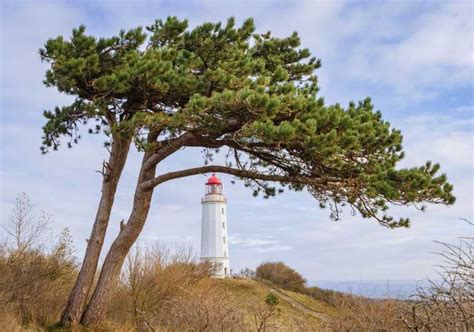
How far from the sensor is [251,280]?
94.6 ft

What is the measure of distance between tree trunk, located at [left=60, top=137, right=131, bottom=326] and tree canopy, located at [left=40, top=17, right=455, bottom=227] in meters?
0.73

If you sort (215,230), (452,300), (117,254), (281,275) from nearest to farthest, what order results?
(452,300)
(117,254)
(215,230)
(281,275)

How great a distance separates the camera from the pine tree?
9164 millimetres

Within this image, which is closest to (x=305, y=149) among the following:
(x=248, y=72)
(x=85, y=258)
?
(x=248, y=72)

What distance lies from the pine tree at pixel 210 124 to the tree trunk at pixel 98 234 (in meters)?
0.02

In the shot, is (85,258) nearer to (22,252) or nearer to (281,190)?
(22,252)

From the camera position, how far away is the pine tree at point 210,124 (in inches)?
361

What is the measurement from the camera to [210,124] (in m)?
9.65

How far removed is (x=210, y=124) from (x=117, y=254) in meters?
3.89

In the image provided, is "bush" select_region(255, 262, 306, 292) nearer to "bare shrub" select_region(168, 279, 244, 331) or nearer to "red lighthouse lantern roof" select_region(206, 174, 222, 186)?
"red lighthouse lantern roof" select_region(206, 174, 222, 186)

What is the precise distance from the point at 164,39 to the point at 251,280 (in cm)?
1976

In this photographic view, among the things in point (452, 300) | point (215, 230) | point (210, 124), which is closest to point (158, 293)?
point (210, 124)

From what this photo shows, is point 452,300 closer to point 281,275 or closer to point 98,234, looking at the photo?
point 98,234

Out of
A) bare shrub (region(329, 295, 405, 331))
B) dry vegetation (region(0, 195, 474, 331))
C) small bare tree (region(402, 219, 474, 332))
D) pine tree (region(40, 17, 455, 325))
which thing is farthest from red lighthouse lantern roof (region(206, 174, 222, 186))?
small bare tree (region(402, 219, 474, 332))
